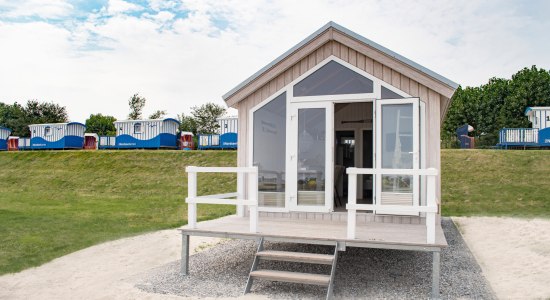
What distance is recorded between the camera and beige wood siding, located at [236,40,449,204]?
7496 millimetres

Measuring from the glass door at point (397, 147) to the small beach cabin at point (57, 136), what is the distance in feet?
88.1

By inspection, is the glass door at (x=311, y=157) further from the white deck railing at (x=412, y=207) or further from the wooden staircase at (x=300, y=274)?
the wooden staircase at (x=300, y=274)

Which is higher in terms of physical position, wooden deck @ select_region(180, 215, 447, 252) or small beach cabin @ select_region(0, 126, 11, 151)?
small beach cabin @ select_region(0, 126, 11, 151)

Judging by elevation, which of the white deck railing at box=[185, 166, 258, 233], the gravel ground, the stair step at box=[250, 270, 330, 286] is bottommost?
the gravel ground

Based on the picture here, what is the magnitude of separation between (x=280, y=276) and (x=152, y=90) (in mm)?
47530

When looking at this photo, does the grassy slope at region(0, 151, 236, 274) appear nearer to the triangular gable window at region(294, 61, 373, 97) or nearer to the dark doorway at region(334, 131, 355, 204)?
the dark doorway at region(334, 131, 355, 204)

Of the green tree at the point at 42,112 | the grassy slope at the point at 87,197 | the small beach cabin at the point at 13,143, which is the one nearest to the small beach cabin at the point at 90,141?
the grassy slope at the point at 87,197

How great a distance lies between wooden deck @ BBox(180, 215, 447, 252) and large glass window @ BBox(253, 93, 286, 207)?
1.89ft

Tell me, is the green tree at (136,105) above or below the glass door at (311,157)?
above

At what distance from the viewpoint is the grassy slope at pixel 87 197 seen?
33.5 ft

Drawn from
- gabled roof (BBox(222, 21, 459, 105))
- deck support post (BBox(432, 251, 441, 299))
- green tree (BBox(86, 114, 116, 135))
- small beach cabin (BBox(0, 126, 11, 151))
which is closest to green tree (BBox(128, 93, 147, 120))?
green tree (BBox(86, 114, 116, 135))

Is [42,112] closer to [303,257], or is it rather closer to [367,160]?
[367,160]

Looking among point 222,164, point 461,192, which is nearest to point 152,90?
point 222,164

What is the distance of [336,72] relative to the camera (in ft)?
26.2
